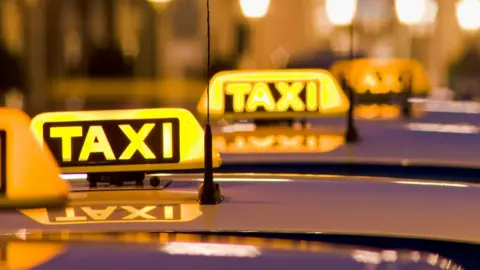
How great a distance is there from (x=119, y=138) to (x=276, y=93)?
235 centimetres

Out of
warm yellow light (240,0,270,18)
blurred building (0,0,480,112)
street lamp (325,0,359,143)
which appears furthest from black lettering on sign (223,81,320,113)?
blurred building (0,0,480,112)

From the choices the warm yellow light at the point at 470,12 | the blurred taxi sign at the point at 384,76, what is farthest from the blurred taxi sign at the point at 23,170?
the warm yellow light at the point at 470,12

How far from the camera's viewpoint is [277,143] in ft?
23.8

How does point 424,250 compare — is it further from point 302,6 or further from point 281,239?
point 302,6

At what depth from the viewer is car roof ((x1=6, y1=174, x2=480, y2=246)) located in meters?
3.87

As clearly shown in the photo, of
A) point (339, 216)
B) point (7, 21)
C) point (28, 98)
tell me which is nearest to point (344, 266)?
point (339, 216)

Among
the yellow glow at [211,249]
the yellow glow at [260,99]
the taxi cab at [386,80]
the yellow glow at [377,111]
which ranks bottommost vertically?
the yellow glow at [211,249]

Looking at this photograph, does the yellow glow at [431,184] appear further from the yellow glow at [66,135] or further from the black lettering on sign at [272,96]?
the yellow glow at [66,135]

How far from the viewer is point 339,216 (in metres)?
4.14

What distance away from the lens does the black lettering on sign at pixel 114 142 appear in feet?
15.8

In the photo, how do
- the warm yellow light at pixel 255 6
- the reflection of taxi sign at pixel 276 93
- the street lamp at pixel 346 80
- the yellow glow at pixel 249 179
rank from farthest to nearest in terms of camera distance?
the warm yellow light at pixel 255 6
the street lamp at pixel 346 80
the reflection of taxi sign at pixel 276 93
the yellow glow at pixel 249 179

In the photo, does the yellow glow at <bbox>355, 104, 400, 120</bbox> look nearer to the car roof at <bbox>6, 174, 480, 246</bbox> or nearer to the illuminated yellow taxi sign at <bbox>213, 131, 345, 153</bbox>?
the illuminated yellow taxi sign at <bbox>213, 131, 345, 153</bbox>

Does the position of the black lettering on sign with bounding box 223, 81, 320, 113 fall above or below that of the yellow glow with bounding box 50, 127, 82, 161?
above

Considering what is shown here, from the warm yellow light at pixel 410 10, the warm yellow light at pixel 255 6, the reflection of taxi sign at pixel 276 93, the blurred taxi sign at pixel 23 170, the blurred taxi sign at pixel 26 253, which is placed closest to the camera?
the blurred taxi sign at pixel 26 253
